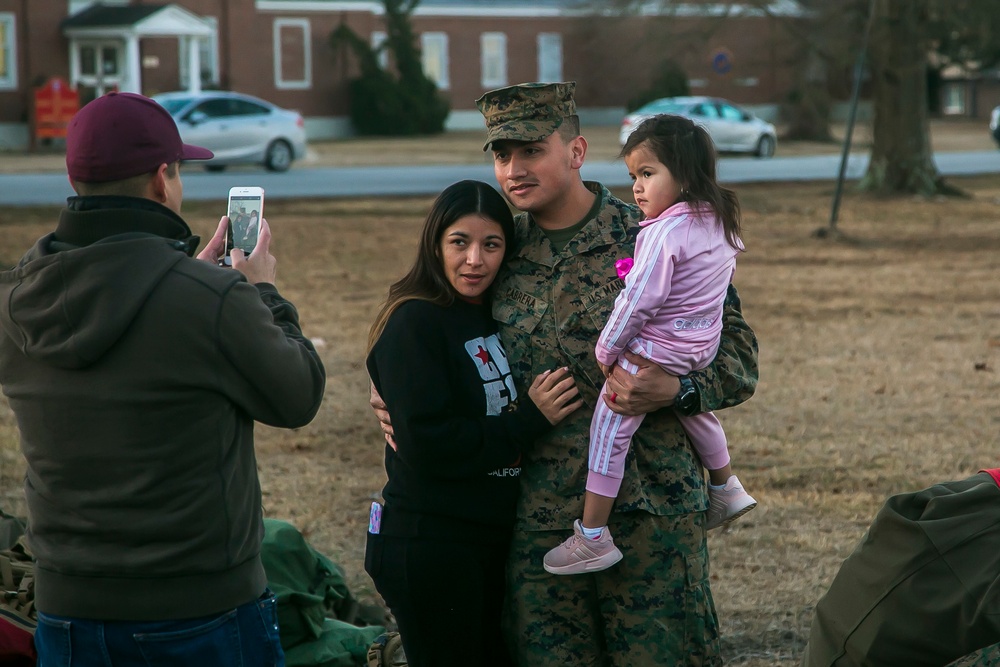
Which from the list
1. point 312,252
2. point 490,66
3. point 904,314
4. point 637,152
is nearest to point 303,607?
point 637,152

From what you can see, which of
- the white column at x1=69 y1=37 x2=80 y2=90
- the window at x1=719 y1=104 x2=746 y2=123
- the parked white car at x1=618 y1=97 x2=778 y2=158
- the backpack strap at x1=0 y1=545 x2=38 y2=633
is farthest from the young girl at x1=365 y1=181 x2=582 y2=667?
the white column at x1=69 y1=37 x2=80 y2=90

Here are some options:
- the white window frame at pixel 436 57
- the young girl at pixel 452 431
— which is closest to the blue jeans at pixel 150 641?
the young girl at pixel 452 431

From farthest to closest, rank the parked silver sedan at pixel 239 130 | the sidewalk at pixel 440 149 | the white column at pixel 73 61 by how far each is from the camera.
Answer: the white column at pixel 73 61 → the sidewalk at pixel 440 149 → the parked silver sedan at pixel 239 130

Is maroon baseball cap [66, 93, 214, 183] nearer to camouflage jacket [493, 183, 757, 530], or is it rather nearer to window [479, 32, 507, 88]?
camouflage jacket [493, 183, 757, 530]

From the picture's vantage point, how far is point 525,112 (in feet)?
9.89

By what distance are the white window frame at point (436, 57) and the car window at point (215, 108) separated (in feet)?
70.2

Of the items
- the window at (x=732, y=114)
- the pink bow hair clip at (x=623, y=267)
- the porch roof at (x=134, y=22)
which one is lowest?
the pink bow hair clip at (x=623, y=267)

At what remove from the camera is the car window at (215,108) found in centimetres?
2698

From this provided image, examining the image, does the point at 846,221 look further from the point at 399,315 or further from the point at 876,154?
the point at 399,315

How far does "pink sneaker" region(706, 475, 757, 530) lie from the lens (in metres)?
3.25

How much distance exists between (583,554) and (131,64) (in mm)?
37292

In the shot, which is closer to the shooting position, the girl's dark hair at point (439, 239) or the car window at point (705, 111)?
the girl's dark hair at point (439, 239)

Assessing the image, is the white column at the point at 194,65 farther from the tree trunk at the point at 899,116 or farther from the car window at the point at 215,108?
the tree trunk at the point at 899,116

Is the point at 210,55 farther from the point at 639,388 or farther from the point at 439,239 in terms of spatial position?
the point at 639,388
